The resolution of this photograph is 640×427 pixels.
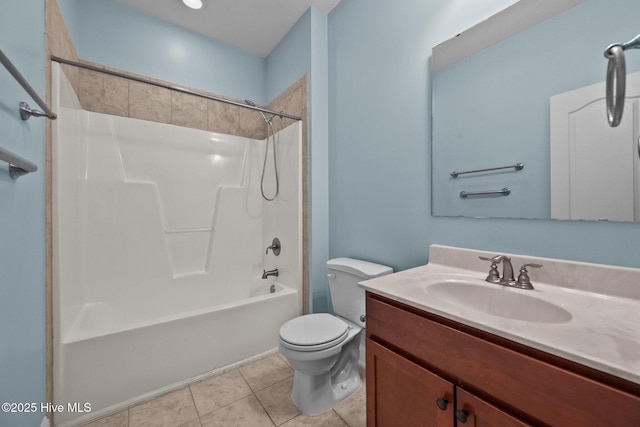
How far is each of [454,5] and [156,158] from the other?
230 centimetres

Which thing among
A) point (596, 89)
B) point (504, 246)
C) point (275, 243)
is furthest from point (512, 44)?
point (275, 243)

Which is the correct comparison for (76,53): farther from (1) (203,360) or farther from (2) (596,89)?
(2) (596,89)

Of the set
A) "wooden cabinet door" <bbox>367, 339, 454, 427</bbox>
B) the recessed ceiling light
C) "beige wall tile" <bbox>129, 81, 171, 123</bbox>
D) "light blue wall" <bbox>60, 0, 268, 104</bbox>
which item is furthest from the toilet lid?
the recessed ceiling light

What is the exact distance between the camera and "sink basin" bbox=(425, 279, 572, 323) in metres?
0.84

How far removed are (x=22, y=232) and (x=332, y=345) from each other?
144 centimetres

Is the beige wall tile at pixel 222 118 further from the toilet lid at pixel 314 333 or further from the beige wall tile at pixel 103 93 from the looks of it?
the toilet lid at pixel 314 333

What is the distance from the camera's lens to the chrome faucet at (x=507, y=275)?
95 cm

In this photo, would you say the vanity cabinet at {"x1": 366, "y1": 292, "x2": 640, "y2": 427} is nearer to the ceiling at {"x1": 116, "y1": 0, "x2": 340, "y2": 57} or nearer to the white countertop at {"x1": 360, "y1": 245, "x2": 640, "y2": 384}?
the white countertop at {"x1": 360, "y1": 245, "x2": 640, "y2": 384}

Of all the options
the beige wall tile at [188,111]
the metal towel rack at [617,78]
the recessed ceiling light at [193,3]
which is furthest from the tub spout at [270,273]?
the recessed ceiling light at [193,3]

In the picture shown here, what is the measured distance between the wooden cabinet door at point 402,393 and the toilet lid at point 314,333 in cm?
35

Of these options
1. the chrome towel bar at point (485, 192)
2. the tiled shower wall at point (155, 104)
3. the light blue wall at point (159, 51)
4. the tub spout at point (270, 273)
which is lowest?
the tub spout at point (270, 273)

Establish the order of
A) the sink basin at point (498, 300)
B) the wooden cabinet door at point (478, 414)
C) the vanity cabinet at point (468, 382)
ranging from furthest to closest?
the sink basin at point (498, 300), the wooden cabinet door at point (478, 414), the vanity cabinet at point (468, 382)

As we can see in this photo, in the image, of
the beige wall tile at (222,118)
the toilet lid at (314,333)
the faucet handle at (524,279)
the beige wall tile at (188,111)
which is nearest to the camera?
the faucet handle at (524,279)

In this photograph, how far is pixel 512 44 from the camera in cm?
107
